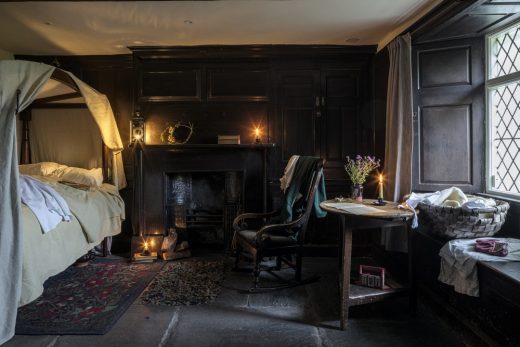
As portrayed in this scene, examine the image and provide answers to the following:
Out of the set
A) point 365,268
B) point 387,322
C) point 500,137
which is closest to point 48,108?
point 365,268

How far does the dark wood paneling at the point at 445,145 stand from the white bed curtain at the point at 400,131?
0.41 ft

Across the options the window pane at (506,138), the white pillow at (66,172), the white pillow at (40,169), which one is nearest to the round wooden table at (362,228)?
the window pane at (506,138)

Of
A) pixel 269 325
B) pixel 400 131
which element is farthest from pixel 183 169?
pixel 400 131

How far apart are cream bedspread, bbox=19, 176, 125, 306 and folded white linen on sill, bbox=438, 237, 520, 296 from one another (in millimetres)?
2688

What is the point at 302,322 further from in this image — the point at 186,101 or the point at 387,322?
the point at 186,101

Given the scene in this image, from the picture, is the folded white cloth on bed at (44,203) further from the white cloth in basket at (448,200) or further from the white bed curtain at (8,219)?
the white cloth in basket at (448,200)

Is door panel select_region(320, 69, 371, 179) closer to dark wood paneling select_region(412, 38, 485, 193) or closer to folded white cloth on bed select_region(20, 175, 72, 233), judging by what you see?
dark wood paneling select_region(412, 38, 485, 193)

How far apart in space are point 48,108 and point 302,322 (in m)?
3.94

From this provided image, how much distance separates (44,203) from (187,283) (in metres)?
1.34

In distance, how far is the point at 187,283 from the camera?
3.14 metres

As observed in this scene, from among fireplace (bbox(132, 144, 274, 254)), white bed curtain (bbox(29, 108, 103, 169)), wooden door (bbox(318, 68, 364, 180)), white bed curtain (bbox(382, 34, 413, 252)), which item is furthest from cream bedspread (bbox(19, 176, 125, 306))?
white bed curtain (bbox(382, 34, 413, 252))

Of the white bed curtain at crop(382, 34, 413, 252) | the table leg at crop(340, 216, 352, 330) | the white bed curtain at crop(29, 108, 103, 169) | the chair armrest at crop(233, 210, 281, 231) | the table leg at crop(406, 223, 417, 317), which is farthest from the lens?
the white bed curtain at crop(29, 108, 103, 169)

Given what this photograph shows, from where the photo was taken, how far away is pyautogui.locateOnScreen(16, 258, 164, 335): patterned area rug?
2.36 metres

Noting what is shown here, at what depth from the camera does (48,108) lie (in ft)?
14.3
